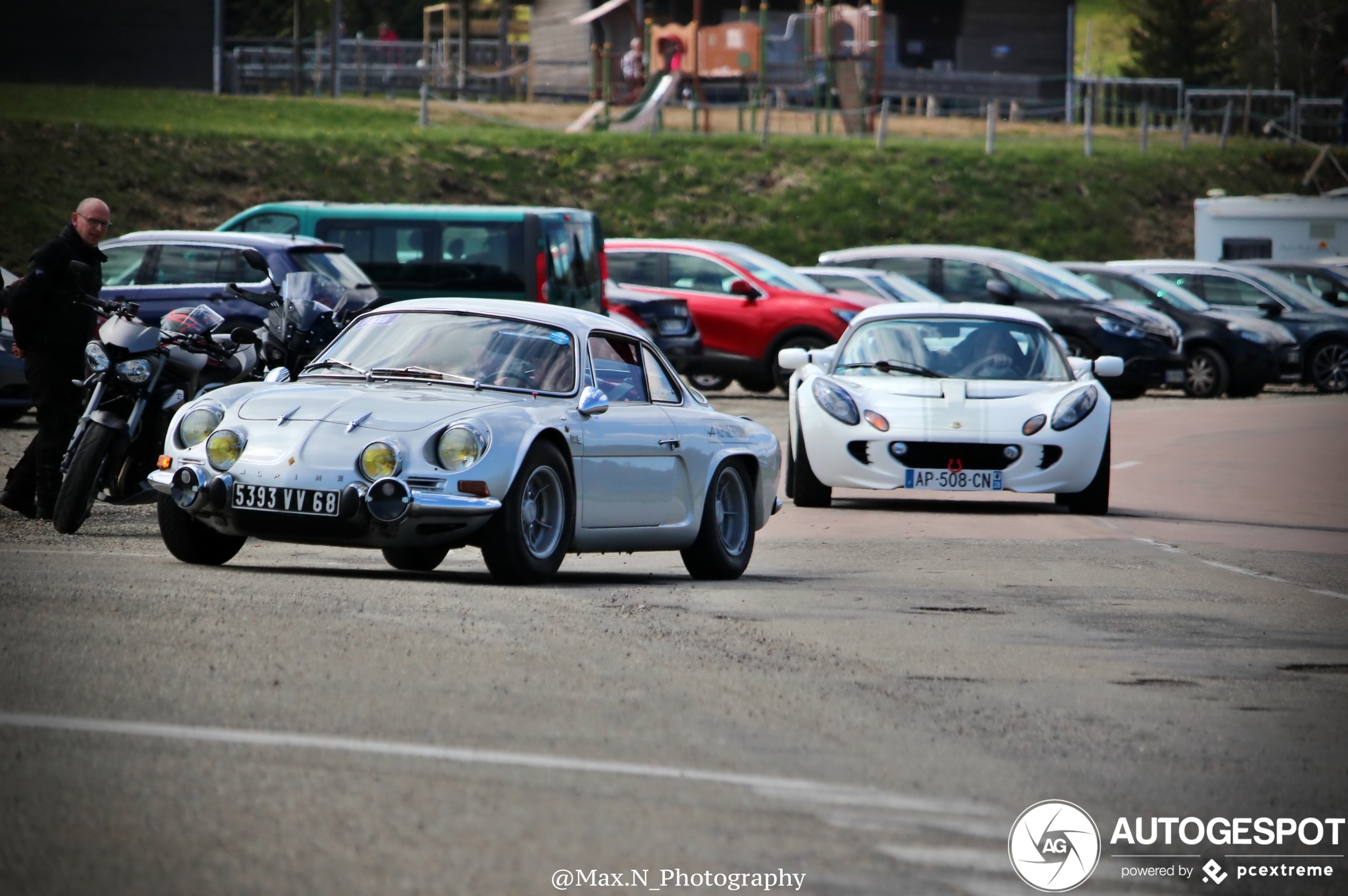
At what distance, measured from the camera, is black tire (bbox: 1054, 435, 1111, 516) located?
13938mm

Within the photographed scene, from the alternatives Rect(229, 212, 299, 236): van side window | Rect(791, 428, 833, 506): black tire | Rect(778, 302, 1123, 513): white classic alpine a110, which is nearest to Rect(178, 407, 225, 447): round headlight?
Rect(778, 302, 1123, 513): white classic alpine a110

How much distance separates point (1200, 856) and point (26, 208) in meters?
32.2

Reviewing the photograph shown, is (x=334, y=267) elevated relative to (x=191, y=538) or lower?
elevated

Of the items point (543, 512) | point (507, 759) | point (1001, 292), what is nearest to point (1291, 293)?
point (1001, 292)

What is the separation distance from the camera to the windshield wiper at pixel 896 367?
14531 mm

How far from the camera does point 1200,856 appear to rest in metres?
4.53

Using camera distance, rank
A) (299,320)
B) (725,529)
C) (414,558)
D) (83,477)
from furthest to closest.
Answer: (299,320) → (725,529) → (83,477) → (414,558)

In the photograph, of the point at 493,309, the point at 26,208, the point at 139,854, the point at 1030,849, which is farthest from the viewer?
the point at 26,208

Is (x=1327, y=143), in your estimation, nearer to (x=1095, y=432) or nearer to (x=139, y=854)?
(x=1095, y=432)

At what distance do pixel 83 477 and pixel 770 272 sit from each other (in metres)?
15.3

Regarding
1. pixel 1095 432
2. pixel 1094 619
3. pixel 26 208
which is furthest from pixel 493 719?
pixel 26 208

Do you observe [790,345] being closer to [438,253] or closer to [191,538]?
[438,253]

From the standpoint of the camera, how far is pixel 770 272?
2467 centimetres

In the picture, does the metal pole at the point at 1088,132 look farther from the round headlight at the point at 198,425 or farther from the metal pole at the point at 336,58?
the round headlight at the point at 198,425
